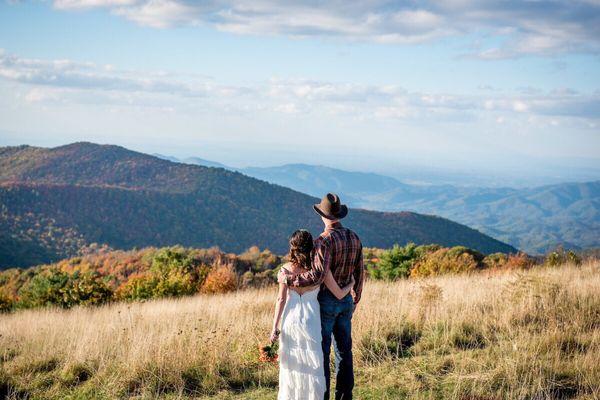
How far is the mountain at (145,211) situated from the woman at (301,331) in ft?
150

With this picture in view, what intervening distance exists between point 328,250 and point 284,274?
460 mm

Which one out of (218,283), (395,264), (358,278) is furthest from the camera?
(395,264)

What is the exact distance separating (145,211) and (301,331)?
68142mm

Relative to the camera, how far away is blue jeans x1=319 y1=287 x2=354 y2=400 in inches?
181

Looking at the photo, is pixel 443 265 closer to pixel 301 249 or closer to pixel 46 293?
pixel 46 293

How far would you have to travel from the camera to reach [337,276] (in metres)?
Result: 4.62

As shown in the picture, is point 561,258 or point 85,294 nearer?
point 561,258

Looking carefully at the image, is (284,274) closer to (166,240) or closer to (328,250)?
(328,250)

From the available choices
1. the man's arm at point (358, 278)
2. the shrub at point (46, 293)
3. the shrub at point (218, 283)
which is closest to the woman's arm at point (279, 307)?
the man's arm at point (358, 278)

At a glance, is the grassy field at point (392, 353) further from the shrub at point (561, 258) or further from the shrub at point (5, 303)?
the shrub at point (5, 303)

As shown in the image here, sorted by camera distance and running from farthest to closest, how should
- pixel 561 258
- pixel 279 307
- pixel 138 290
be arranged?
1. pixel 138 290
2. pixel 561 258
3. pixel 279 307

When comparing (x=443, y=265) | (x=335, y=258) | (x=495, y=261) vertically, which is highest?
(x=335, y=258)

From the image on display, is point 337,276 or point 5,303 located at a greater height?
point 337,276

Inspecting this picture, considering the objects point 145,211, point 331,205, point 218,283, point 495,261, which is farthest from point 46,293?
point 145,211
